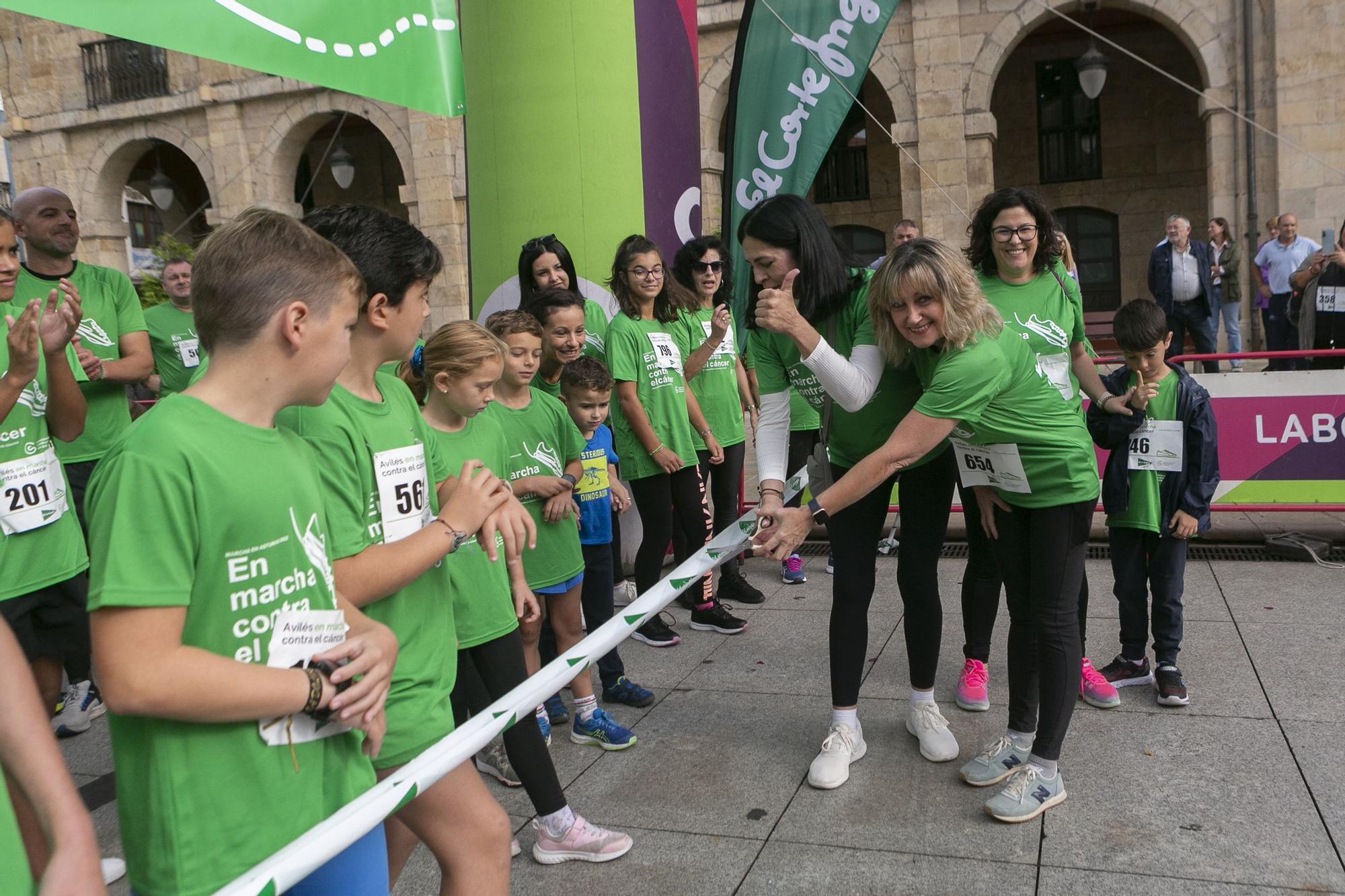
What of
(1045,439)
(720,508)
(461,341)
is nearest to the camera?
(461,341)

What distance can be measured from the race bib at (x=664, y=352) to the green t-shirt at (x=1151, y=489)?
2.12m

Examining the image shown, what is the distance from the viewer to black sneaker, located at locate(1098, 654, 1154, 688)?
433 cm

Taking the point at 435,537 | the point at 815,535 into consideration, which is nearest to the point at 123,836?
the point at 435,537

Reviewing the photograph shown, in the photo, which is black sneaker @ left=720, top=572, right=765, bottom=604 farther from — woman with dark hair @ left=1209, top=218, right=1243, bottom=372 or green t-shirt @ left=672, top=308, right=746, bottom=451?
woman with dark hair @ left=1209, top=218, right=1243, bottom=372

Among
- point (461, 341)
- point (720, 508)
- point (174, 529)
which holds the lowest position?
point (720, 508)

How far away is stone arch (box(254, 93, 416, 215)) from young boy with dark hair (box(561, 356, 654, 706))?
50.3ft

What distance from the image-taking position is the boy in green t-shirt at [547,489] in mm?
3756

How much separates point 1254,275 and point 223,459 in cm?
1492

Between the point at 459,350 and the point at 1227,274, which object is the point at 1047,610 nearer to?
the point at 459,350

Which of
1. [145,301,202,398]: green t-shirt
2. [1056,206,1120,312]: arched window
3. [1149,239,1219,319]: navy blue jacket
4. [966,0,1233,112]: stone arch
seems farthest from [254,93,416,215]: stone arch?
[145,301,202,398]: green t-shirt

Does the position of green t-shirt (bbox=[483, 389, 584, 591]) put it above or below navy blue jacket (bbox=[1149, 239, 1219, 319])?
below

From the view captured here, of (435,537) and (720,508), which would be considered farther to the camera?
(720,508)

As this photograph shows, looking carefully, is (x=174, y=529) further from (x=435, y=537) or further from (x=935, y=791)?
(x=935, y=791)

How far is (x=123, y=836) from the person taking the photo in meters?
1.62
